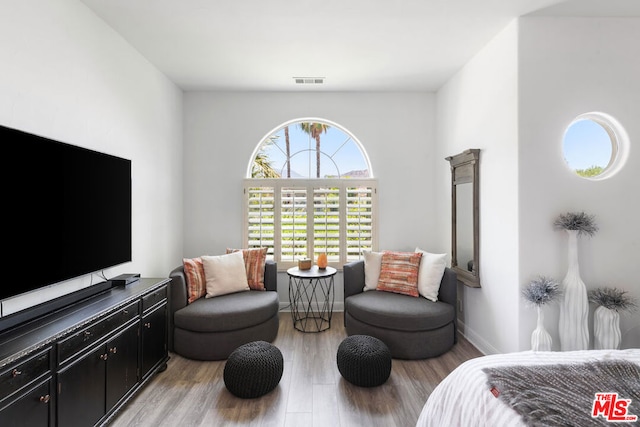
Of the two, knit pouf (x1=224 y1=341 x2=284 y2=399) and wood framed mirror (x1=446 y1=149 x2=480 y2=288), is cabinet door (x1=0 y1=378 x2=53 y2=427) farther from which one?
wood framed mirror (x1=446 y1=149 x2=480 y2=288)

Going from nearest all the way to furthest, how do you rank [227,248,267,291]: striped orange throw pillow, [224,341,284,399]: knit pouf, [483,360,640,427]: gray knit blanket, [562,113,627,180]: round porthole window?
[483,360,640,427]: gray knit blanket
[224,341,284,399]: knit pouf
[562,113,627,180]: round porthole window
[227,248,267,291]: striped orange throw pillow

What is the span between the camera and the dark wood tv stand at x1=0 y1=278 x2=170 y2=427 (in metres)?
1.33

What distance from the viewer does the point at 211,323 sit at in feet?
8.82

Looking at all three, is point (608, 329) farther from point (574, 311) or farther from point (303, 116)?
point (303, 116)

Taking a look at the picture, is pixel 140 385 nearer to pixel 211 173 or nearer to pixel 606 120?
pixel 211 173

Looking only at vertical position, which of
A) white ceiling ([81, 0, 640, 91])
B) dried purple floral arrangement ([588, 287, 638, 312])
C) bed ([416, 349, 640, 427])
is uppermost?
white ceiling ([81, 0, 640, 91])

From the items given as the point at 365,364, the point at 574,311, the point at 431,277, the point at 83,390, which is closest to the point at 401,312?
the point at 431,277

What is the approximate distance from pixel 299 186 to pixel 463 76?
7.23 ft

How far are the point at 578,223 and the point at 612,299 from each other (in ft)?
1.92

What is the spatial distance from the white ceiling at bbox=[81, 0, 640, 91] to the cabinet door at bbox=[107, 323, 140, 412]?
7.69ft

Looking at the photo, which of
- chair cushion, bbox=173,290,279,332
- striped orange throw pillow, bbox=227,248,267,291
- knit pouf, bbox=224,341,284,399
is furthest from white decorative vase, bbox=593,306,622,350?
striped orange throw pillow, bbox=227,248,267,291

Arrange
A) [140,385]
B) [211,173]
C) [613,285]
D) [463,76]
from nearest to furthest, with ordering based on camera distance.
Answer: [140,385], [613,285], [463,76], [211,173]

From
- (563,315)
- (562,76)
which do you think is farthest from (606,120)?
(563,315)

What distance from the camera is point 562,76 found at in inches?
94.2
